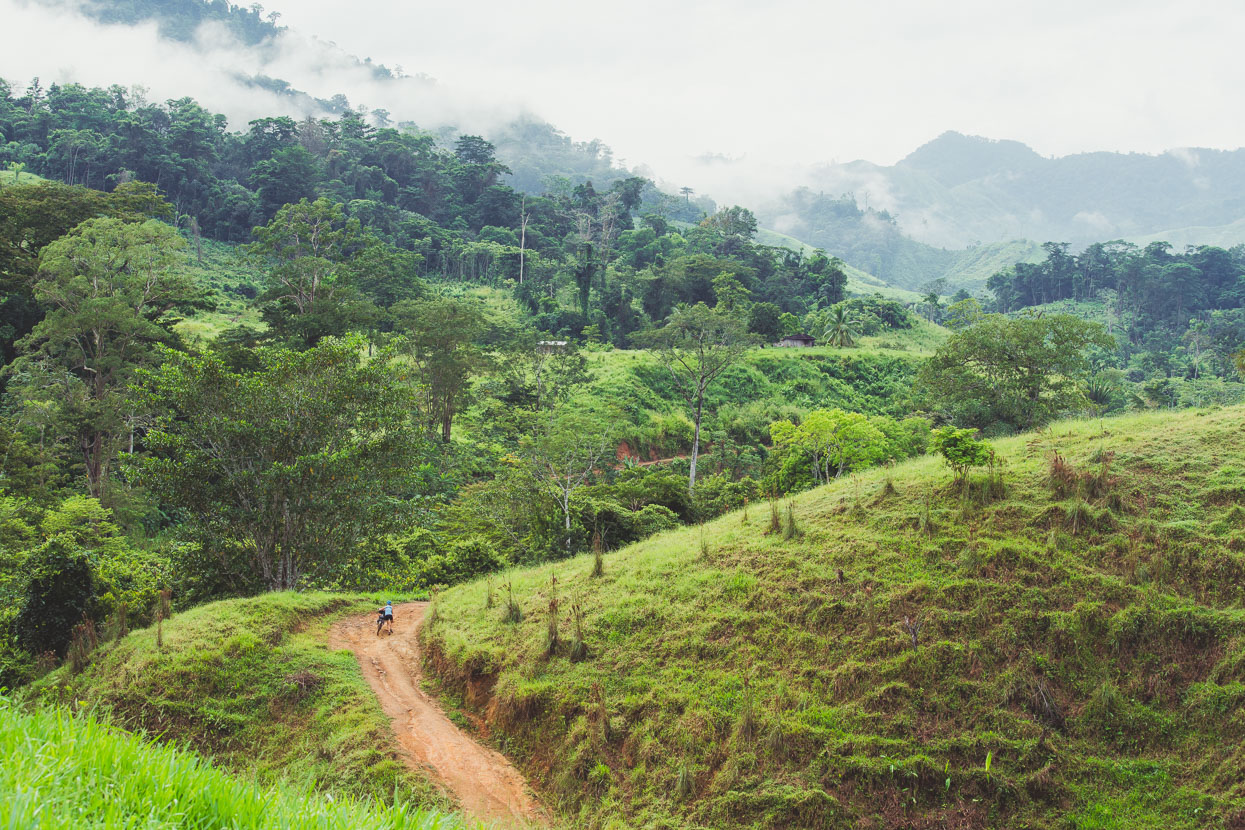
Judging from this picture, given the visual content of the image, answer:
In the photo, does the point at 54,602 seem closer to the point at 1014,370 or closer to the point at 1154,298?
the point at 1014,370

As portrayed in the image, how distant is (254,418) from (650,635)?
9.64 m

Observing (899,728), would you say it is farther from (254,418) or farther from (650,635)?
(254,418)

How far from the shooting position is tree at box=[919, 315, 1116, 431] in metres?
22.5

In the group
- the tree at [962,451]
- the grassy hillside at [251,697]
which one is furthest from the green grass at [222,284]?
the tree at [962,451]

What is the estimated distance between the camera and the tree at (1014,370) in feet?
73.8

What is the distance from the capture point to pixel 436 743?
27.5 ft

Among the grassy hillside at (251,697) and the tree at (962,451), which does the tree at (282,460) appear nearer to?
the grassy hillside at (251,697)

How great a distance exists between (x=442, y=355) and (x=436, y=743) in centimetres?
2388

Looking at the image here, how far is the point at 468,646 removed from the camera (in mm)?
10273

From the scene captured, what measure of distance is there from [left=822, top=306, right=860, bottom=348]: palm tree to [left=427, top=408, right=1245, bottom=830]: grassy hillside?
38800 mm

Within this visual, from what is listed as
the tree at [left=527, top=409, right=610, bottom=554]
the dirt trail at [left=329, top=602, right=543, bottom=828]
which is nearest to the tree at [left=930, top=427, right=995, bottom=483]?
the dirt trail at [left=329, top=602, right=543, bottom=828]

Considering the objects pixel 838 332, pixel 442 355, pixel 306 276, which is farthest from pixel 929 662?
pixel 838 332

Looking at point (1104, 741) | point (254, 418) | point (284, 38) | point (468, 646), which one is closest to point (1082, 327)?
point (1104, 741)

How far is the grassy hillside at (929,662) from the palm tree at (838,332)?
38.8 m
